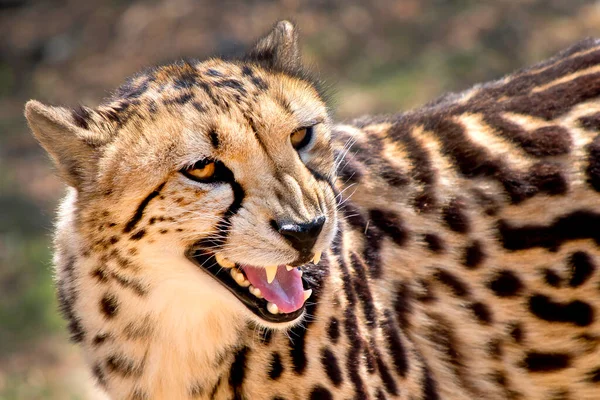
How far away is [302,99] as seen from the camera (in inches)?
121

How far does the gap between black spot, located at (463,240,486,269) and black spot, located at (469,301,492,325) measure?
13 centimetres

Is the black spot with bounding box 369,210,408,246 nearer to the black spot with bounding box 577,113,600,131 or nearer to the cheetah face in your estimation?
the cheetah face

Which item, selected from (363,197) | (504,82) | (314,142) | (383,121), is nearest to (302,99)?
(314,142)

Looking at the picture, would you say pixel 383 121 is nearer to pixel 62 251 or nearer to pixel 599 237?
pixel 599 237

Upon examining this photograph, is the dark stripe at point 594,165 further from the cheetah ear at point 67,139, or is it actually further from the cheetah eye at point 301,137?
the cheetah ear at point 67,139

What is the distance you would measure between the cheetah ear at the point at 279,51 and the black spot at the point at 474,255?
865 mm

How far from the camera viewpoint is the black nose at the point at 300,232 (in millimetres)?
2713

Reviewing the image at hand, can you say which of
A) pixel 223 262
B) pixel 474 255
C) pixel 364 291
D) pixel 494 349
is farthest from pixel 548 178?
pixel 223 262

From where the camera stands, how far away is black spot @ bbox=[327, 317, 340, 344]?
305 centimetres

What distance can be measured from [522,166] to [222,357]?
125cm

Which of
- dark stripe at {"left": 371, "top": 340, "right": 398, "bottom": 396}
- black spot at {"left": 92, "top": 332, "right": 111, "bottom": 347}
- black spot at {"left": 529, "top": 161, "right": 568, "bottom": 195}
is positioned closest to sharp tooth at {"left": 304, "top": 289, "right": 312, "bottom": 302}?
dark stripe at {"left": 371, "top": 340, "right": 398, "bottom": 396}

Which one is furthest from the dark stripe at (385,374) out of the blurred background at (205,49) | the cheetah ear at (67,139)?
the blurred background at (205,49)

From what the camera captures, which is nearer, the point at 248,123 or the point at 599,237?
the point at 248,123

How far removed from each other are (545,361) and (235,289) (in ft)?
4.04
